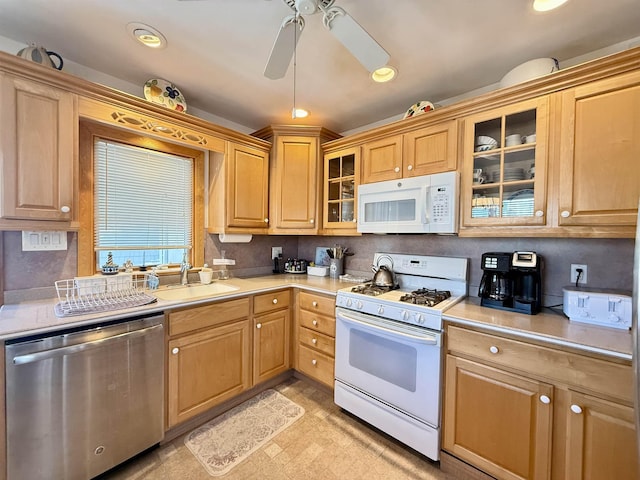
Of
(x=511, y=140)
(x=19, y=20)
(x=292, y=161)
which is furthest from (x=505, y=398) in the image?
(x=19, y=20)

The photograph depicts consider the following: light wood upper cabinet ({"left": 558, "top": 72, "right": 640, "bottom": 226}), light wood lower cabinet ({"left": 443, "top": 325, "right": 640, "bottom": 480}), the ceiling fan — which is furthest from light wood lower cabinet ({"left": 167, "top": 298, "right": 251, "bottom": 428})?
light wood upper cabinet ({"left": 558, "top": 72, "right": 640, "bottom": 226})

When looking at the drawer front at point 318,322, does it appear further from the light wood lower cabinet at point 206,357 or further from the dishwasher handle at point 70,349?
the dishwasher handle at point 70,349

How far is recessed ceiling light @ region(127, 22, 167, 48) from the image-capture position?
1.46 meters

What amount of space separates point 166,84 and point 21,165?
1050 millimetres

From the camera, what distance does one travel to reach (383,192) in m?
2.14

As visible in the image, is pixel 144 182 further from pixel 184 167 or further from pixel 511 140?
pixel 511 140

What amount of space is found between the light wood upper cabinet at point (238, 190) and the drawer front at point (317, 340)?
104 centimetres

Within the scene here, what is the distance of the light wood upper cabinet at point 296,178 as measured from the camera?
8.48 feet

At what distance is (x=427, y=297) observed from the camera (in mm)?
1791

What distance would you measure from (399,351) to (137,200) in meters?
2.26

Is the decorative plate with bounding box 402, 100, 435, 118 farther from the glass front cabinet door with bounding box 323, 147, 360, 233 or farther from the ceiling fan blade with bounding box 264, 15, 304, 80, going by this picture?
the ceiling fan blade with bounding box 264, 15, 304, 80

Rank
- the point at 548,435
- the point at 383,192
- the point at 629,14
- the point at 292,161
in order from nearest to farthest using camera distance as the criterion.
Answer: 1. the point at 548,435
2. the point at 629,14
3. the point at 383,192
4. the point at 292,161

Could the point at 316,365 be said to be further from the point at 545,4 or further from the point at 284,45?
the point at 545,4

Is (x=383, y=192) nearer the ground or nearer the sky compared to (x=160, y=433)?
nearer the sky
